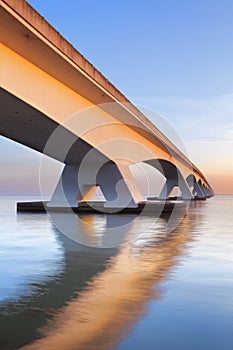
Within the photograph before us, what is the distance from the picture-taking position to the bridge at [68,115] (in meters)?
12.4

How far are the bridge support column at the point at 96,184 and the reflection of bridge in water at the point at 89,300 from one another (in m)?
19.7

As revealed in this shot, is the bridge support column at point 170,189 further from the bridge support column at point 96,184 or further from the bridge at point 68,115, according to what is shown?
Answer: the bridge support column at point 96,184

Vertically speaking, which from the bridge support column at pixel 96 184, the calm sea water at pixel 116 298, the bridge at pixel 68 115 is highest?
the bridge at pixel 68 115

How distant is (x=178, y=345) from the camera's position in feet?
13.4

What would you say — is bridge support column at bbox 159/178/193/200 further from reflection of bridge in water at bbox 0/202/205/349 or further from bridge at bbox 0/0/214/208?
reflection of bridge in water at bbox 0/202/205/349

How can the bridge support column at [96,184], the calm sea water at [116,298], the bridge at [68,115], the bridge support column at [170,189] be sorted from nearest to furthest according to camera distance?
the calm sea water at [116,298], the bridge at [68,115], the bridge support column at [96,184], the bridge support column at [170,189]

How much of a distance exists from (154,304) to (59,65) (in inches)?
458

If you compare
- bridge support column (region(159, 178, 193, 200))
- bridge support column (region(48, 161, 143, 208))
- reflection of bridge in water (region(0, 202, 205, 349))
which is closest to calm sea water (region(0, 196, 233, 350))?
reflection of bridge in water (region(0, 202, 205, 349))

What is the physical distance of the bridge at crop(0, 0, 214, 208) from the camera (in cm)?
1238

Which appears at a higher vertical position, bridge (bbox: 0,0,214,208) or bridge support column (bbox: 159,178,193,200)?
bridge (bbox: 0,0,214,208)

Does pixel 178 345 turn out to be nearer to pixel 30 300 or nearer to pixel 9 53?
pixel 30 300

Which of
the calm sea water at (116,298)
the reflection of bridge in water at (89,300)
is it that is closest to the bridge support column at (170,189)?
the calm sea water at (116,298)

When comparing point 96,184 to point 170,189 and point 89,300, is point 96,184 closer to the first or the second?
point 89,300

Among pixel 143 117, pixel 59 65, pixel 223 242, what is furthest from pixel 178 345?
pixel 143 117
